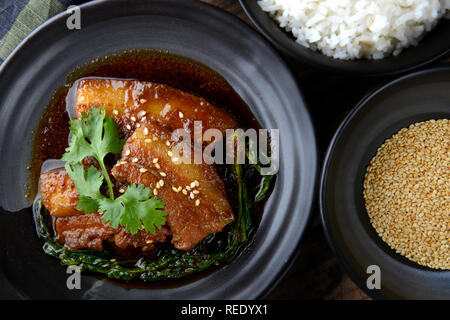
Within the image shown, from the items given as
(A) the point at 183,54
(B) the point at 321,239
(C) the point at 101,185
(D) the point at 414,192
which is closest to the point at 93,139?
(C) the point at 101,185

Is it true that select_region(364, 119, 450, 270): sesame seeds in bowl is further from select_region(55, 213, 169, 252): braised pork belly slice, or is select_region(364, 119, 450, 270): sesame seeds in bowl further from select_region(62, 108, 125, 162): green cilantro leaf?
select_region(62, 108, 125, 162): green cilantro leaf

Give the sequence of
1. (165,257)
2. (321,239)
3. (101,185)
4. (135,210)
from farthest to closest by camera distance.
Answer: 1. (321,239)
2. (165,257)
3. (101,185)
4. (135,210)

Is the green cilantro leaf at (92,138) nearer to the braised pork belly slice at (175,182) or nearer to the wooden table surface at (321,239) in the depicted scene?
the braised pork belly slice at (175,182)

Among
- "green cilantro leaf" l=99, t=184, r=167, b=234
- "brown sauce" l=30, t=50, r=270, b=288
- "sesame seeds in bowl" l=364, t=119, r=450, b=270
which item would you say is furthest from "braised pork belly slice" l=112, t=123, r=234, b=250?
"sesame seeds in bowl" l=364, t=119, r=450, b=270

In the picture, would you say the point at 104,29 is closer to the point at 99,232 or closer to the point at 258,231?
the point at 99,232

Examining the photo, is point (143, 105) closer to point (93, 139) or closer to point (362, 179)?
point (93, 139)

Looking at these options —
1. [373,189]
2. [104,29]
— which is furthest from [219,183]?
[104,29]

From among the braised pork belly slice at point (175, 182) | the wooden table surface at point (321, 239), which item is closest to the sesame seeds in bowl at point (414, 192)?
the wooden table surface at point (321, 239)
